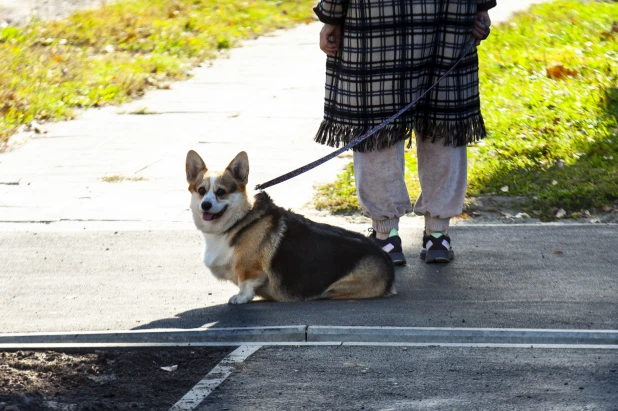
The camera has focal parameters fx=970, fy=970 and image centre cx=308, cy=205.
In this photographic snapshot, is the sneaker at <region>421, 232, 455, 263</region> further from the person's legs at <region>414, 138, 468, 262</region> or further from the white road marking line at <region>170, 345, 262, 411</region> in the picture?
the white road marking line at <region>170, 345, 262, 411</region>

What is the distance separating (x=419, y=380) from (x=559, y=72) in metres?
7.37

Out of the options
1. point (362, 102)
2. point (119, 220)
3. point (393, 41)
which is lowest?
point (119, 220)

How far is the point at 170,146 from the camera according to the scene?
29.5ft

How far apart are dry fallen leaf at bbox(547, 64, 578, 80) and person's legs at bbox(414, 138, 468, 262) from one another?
5404 millimetres

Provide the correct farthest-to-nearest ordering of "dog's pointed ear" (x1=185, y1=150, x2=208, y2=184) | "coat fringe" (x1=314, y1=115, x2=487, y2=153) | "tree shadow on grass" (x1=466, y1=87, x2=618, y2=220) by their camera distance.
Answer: "tree shadow on grass" (x1=466, y1=87, x2=618, y2=220)
"coat fringe" (x1=314, y1=115, x2=487, y2=153)
"dog's pointed ear" (x1=185, y1=150, x2=208, y2=184)

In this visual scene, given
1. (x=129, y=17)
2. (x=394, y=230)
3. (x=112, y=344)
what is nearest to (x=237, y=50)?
(x=129, y=17)

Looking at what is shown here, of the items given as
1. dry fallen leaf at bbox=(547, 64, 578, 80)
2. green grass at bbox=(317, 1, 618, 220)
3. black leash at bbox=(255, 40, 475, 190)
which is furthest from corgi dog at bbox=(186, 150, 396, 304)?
dry fallen leaf at bbox=(547, 64, 578, 80)

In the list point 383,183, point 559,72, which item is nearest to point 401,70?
point 383,183

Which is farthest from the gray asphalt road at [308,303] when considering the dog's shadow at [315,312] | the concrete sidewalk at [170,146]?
the concrete sidewalk at [170,146]

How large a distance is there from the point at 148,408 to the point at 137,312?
1.28m

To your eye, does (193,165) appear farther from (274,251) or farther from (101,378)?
(101,378)

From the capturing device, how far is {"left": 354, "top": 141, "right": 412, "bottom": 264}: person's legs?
18.4 feet

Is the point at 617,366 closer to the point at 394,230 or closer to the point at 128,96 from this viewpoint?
the point at 394,230

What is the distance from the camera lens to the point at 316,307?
199 inches
